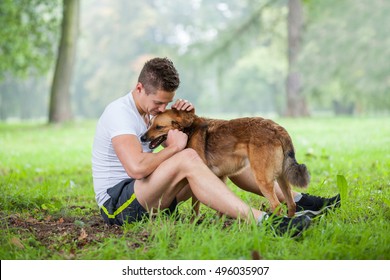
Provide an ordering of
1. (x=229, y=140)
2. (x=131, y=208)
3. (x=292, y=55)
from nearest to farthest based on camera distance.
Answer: (x=131, y=208)
(x=229, y=140)
(x=292, y=55)

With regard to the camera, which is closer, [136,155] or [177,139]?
[136,155]

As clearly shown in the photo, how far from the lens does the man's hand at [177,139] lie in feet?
13.5

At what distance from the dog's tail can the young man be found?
1.50 feet

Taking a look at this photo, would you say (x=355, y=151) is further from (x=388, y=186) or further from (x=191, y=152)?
(x=191, y=152)

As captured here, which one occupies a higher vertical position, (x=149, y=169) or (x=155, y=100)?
(x=155, y=100)

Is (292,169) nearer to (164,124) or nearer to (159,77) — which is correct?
(164,124)

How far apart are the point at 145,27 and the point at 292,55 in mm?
28761

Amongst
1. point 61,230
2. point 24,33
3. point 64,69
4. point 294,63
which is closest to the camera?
point 61,230

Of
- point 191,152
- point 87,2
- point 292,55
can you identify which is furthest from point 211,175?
point 87,2

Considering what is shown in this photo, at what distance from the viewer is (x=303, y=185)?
417 centimetres

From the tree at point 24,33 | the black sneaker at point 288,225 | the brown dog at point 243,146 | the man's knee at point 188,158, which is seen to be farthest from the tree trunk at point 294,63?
the black sneaker at point 288,225

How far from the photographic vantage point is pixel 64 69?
61.2 ft

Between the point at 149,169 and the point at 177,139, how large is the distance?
1.22 feet

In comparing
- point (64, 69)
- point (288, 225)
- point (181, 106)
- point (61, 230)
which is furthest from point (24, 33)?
point (288, 225)
